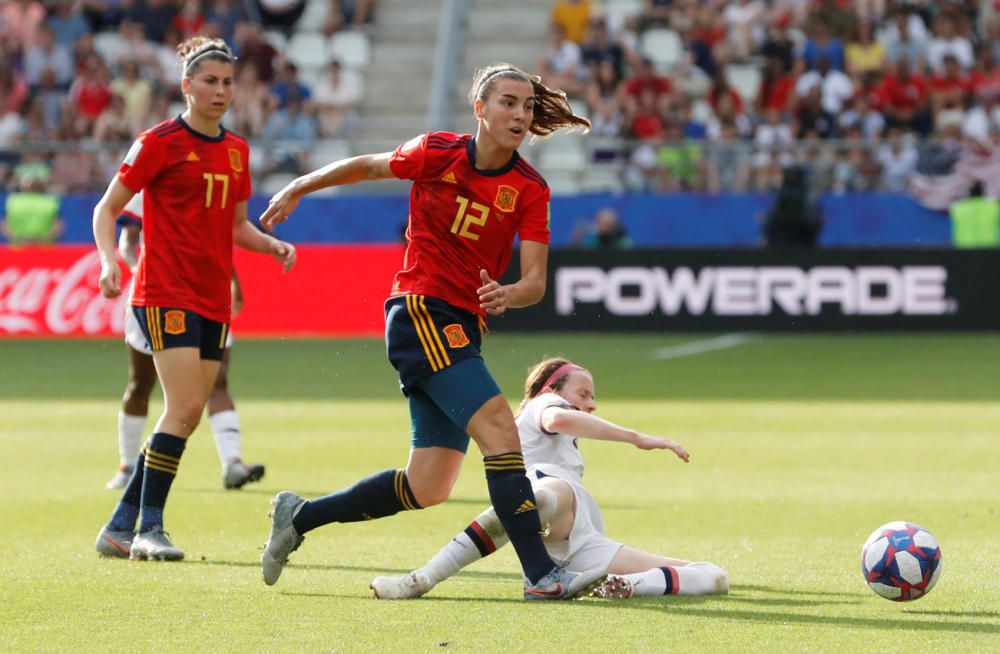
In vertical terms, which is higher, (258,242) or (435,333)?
(258,242)

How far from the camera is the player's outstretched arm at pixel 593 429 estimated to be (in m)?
6.52

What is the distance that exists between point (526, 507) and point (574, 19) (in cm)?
2226

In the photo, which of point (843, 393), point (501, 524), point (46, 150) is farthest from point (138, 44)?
point (501, 524)

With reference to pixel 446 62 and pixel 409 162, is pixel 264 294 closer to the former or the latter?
pixel 446 62

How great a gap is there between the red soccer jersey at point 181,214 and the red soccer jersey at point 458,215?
58.3 inches

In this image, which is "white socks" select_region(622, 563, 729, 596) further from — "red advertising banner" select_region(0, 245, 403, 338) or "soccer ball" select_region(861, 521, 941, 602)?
"red advertising banner" select_region(0, 245, 403, 338)

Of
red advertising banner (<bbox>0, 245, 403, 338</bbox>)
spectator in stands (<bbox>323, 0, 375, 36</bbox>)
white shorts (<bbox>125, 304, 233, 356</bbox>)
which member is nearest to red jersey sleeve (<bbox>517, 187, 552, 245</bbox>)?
white shorts (<bbox>125, 304, 233, 356</bbox>)

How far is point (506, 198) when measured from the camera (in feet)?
22.0

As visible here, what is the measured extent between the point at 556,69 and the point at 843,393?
1229 centimetres

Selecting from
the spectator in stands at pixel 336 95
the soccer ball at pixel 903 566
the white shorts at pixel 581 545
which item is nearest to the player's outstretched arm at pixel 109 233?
the white shorts at pixel 581 545

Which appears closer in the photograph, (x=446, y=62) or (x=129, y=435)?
(x=129, y=435)

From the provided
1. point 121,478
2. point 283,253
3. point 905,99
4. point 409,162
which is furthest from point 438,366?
point 905,99

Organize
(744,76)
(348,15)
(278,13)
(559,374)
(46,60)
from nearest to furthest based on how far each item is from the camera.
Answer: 1. (559,374)
2. (744,76)
3. (46,60)
4. (278,13)
5. (348,15)

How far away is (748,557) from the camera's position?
7.95m
